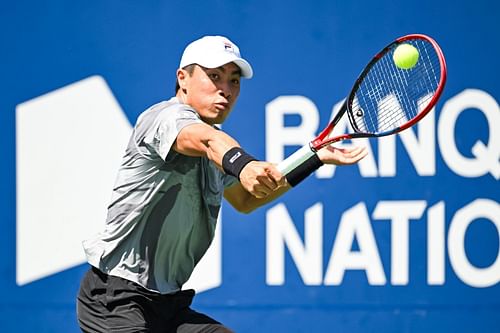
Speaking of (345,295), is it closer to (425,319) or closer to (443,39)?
(425,319)

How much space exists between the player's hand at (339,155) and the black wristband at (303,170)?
8 cm

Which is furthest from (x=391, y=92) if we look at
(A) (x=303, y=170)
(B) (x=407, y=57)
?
(A) (x=303, y=170)

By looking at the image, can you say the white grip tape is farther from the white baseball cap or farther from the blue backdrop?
the blue backdrop

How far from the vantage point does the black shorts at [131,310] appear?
2.94 meters

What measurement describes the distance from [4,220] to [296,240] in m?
1.28

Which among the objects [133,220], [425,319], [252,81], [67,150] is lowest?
[425,319]

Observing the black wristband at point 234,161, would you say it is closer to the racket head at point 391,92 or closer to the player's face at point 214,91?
the player's face at point 214,91

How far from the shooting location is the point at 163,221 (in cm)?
293

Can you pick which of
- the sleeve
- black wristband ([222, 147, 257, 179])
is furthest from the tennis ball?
black wristband ([222, 147, 257, 179])

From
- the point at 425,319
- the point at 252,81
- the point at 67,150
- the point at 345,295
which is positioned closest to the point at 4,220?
the point at 67,150

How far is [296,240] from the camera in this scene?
4.26m

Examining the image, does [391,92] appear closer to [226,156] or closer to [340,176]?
[340,176]

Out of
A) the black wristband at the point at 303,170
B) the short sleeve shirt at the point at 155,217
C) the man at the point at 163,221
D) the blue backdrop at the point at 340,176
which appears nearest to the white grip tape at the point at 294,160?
the black wristband at the point at 303,170

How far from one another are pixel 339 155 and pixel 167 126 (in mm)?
530
